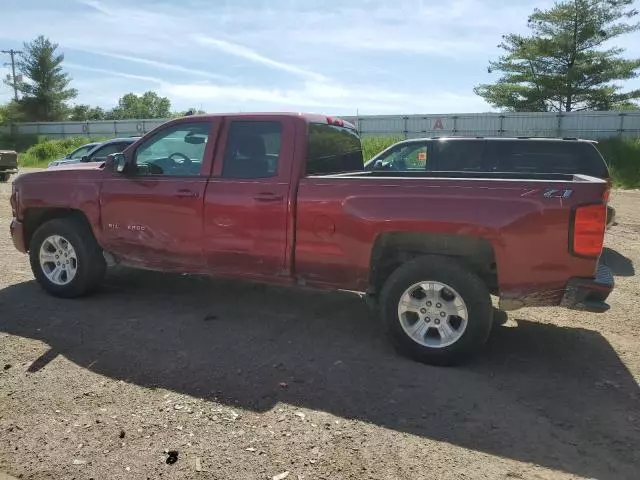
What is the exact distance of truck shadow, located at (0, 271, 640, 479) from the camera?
3443 millimetres

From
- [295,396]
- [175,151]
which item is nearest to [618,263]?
[295,396]

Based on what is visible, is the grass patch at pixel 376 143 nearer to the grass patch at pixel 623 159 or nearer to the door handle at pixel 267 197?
the grass patch at pixel 623 159

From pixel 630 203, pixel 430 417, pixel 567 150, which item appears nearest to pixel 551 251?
pixel 430 417

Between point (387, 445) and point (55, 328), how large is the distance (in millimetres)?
3339

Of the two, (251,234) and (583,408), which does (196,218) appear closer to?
(251,234)

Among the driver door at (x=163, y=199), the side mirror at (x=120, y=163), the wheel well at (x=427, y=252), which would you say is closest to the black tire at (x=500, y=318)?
the wheel well at (x=427, y=252)

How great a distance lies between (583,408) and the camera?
12.3 ft

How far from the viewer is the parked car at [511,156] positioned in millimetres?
8516

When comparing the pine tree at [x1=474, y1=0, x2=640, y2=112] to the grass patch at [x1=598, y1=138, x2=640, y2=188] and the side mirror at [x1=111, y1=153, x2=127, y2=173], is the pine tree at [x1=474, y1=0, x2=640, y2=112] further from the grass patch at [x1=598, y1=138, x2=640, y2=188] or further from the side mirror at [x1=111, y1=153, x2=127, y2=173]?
the side mirror at [x1=111, y1=153, x2=127, y2=173]

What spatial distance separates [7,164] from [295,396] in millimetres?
23300

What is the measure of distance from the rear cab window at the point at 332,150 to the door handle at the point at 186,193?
3.56ft

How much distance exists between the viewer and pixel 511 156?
28.9 ft

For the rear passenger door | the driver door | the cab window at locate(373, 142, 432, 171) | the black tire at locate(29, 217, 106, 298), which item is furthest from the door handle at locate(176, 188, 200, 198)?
the cab window at locate(373, 142, 432, 171)

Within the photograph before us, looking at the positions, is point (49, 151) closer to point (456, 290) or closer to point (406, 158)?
point (406, 158)
